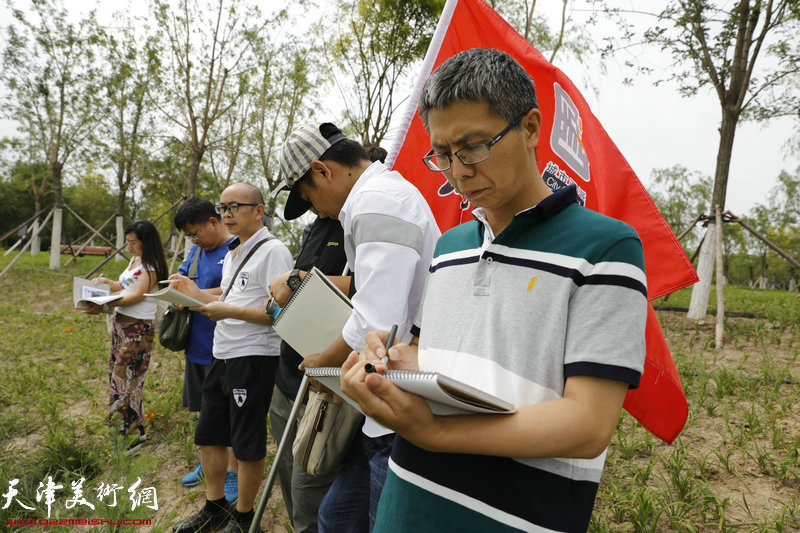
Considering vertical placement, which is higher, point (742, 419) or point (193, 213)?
point (193, 213)

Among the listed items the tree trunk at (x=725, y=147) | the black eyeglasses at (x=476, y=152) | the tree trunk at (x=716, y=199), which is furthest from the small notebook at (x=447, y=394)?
the tree trunk at (x=725, y=147)

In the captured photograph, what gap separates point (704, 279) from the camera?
6363 mm

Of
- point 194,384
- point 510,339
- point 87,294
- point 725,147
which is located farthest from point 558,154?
point 725,147

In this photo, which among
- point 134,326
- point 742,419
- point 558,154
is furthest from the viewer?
point 134,326

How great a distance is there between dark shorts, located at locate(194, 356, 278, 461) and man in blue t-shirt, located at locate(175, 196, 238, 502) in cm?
46

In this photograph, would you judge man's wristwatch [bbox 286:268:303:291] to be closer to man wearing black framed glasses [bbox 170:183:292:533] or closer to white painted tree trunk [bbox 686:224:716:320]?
man wearing black framed glasses [bbox 170:183:292:533]

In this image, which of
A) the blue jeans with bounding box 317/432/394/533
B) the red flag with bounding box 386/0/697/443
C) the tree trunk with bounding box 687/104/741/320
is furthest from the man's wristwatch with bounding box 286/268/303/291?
the tree trunk with bounding box 687/104/741/320

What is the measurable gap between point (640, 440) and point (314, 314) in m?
2.82

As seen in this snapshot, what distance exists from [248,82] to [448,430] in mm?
11828

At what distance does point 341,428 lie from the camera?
1.71 meters

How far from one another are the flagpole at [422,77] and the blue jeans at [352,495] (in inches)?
53.5

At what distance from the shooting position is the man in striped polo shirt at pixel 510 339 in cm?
78

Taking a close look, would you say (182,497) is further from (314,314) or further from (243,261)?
(314,314)

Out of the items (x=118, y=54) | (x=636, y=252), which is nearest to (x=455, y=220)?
(x=636, y=252)
